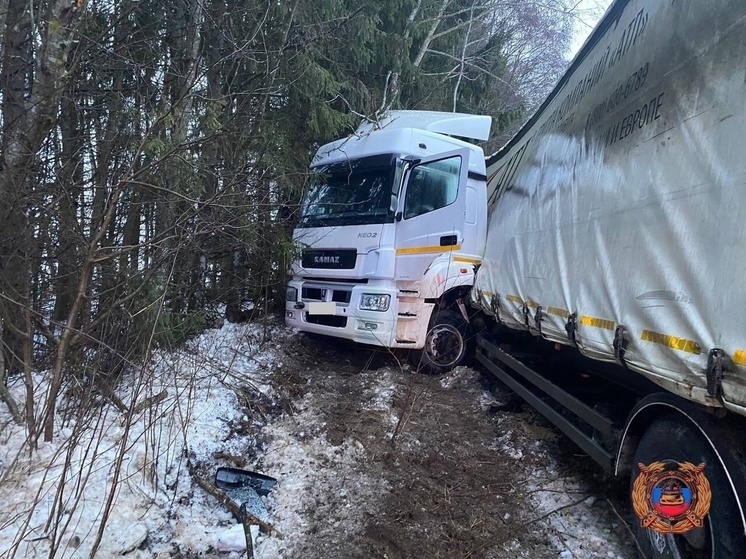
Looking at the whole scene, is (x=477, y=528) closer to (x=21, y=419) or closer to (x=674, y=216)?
(x=674, y=216)

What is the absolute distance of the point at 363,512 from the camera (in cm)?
318

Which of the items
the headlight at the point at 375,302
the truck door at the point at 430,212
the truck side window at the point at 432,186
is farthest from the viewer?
the truck side window at the point at 432,186

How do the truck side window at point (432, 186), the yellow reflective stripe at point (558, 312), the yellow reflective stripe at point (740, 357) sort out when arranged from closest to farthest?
the yellow reflective stripe at point (740, 357), the yellow reflective stripe at point (558, 312), the truck side window at point (432, 186)

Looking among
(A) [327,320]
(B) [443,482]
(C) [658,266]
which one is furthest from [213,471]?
(C) [658,266]

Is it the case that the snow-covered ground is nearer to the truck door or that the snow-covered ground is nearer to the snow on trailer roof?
the truck door

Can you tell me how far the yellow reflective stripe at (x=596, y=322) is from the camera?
2.71 m

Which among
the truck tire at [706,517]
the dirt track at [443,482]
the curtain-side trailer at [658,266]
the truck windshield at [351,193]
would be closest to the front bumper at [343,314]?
the dirt track at [443,482]

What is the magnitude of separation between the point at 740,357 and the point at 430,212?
4410 mm

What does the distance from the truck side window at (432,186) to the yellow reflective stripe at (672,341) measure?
380cm

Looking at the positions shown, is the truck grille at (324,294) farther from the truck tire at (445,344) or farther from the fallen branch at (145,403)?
the fallen branch at (145,403)

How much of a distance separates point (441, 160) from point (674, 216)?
3907mm

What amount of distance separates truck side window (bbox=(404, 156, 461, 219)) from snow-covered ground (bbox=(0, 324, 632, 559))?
2280 mm

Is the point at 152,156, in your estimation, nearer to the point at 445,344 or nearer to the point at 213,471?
the point at 213,471

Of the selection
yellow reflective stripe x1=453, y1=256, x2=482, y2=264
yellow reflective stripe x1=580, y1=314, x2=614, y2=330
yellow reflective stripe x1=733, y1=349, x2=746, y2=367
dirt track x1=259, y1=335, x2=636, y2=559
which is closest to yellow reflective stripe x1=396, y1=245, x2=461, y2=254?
yellow reflective stripe x1=453, y1=256, x2=482, y2=264
